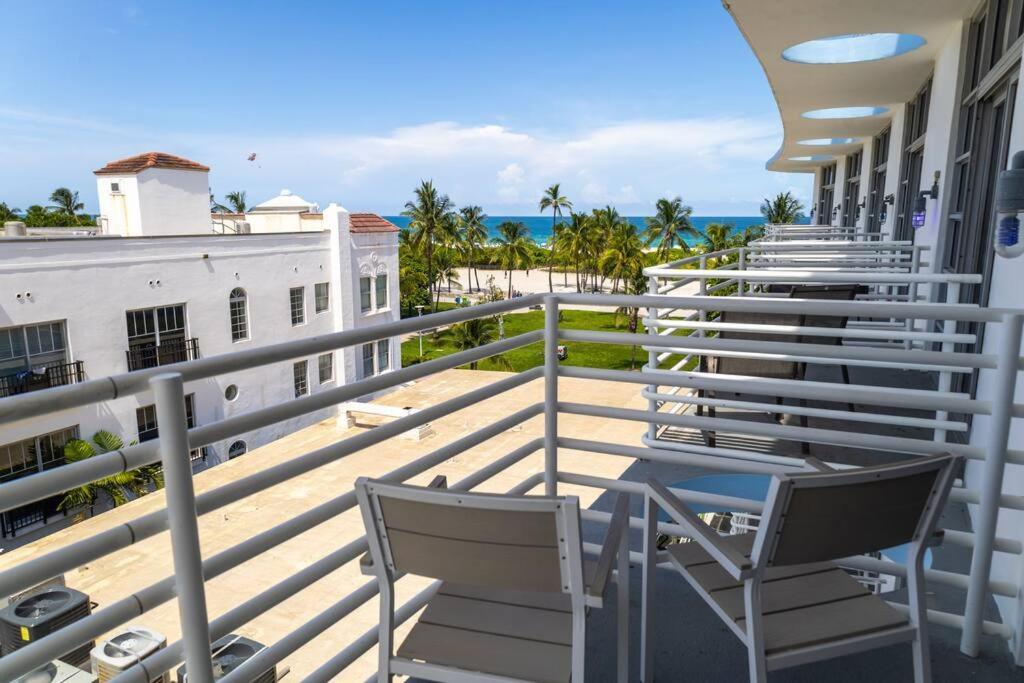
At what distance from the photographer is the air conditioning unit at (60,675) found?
13.4ft

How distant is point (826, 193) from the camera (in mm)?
25453

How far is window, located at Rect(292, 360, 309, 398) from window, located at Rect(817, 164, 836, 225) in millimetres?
19640

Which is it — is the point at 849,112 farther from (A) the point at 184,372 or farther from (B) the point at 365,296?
(B) the point at 365,296

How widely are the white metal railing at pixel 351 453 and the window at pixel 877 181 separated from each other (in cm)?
1084

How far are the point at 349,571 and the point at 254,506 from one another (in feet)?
14.7

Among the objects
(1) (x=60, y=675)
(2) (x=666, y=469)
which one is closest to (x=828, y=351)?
(2) (x=666, y=469)

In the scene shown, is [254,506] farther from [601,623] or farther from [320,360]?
[601,623]

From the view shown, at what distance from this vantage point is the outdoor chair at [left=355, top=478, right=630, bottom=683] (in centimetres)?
140

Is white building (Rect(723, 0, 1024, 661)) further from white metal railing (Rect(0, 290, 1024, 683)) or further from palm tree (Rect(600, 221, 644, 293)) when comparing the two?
palm tree (Rect(600, 221, 644, 293))

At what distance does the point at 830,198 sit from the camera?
2394 centimetres

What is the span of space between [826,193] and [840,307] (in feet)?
85.4

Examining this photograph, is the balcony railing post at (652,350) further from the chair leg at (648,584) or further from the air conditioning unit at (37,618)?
the air conditioning unit at (37,618)

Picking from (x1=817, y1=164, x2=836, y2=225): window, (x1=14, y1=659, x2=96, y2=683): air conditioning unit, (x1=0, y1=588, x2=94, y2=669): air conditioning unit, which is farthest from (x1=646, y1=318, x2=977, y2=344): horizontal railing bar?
(x1=817, y1=164, x2=836, y2=225): window

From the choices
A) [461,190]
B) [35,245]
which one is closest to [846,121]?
[35,245]
